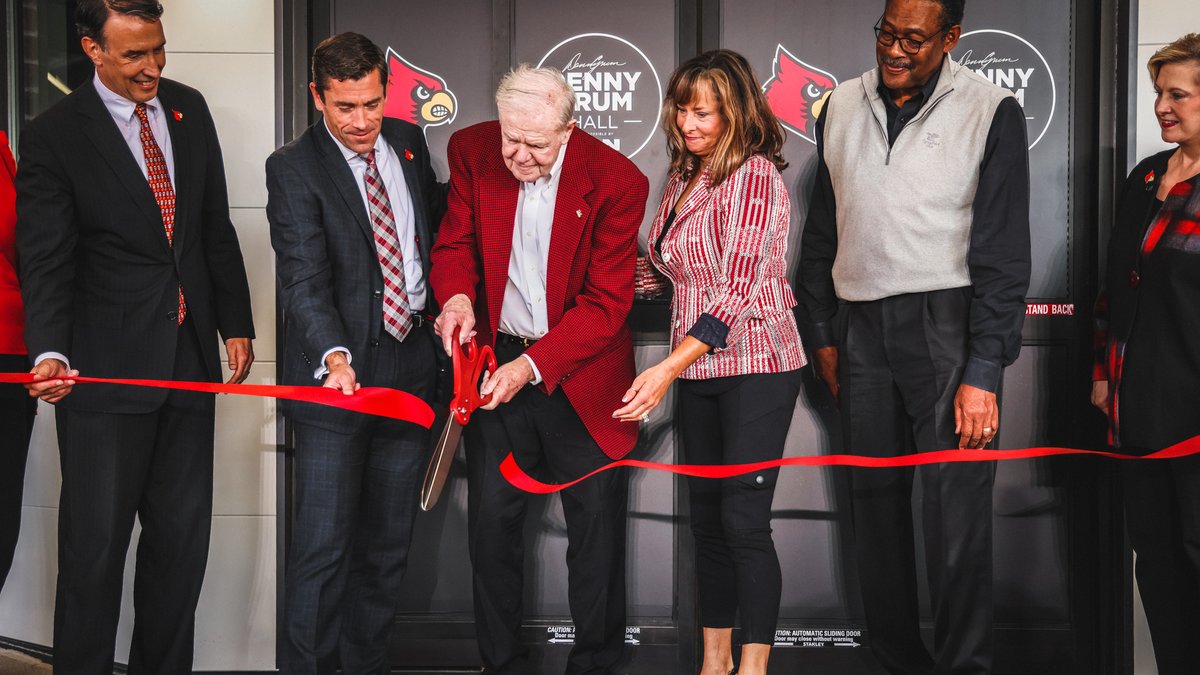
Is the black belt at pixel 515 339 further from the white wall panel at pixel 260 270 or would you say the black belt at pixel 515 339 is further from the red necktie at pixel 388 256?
the white wall panel at pixel 260 270

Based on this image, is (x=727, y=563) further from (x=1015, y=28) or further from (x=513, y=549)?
(x=1015, y=28)

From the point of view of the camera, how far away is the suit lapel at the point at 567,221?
248 centimetres

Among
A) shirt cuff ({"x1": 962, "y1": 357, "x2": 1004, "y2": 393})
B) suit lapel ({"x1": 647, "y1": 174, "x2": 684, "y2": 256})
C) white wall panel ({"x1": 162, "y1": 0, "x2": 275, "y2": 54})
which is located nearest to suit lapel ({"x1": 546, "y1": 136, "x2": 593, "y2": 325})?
suit lapel ({"x1": 647, "y1": 174, "x2": 684, "y2": 256})

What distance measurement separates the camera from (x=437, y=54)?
3.13 metres

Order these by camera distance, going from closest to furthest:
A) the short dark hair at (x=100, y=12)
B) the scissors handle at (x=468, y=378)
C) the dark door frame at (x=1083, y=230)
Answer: the scissors handle at (x=468, y=378) → the short dark hair at (x=100, y=12) → the dark door frame at (x=1083, y=230)

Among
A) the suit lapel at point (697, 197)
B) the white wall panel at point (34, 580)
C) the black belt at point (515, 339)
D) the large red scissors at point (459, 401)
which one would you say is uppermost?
the suit lapel at point (697, 197)

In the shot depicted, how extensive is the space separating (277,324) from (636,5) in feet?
5.27

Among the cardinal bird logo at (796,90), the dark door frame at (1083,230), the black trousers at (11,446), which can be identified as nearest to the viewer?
the black trousers at (11,446)

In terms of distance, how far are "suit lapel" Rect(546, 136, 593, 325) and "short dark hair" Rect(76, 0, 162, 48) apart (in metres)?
1.17

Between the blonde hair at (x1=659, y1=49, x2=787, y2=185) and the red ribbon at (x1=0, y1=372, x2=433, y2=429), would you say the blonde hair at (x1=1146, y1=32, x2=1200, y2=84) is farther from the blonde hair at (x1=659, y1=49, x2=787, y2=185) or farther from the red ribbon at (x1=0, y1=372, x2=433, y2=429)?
the red ribbon at (x1=0, y1=372, x2=433, y2=429)

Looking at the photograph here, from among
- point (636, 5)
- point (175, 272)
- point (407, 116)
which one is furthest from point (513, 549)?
point (636, 5)

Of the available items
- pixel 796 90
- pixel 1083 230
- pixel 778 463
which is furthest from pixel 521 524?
pixel 1083 230

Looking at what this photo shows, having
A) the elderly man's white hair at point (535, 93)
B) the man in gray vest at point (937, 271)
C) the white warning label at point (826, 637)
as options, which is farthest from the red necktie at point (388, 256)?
the white warning label at point (826, 637)

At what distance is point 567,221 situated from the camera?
8.14ft
